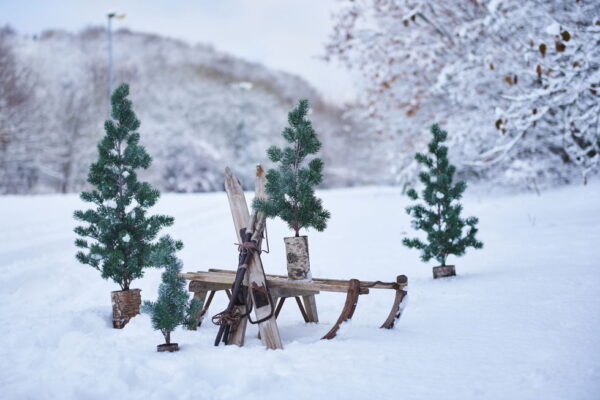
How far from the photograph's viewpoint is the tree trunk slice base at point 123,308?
15.2ft

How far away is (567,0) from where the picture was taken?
8.68 metres

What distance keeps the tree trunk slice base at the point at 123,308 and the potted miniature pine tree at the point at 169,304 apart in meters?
1.07

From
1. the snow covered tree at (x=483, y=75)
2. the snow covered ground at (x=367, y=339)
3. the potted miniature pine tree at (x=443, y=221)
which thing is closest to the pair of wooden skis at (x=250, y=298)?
the snow covered ground at (x=367, y=339)

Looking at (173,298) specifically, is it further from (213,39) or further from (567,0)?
(213,39)

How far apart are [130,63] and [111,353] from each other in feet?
140

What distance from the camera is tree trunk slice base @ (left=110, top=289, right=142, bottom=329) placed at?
4.64m

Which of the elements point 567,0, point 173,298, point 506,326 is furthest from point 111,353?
point 567,0

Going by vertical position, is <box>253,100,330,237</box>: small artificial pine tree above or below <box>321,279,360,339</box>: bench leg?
above

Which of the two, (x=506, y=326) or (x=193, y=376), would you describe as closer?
(x=193, y=376)

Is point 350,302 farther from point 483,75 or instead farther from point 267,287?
point 483,75

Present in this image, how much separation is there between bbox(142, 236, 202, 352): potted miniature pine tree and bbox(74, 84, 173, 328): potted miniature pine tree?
1.10m

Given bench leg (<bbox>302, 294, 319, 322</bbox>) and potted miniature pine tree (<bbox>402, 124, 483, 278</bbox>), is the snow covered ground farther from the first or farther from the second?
potted miniature pine tree (<bbox>402, 124, 483, 278</bbox>)

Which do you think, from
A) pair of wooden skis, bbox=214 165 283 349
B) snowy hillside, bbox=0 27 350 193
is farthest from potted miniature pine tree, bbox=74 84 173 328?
snowy hillside, bbox=0 27 350 193

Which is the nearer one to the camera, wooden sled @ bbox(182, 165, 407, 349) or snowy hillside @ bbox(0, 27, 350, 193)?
wooden sled @ bbox(182, 165, 407, 349)
